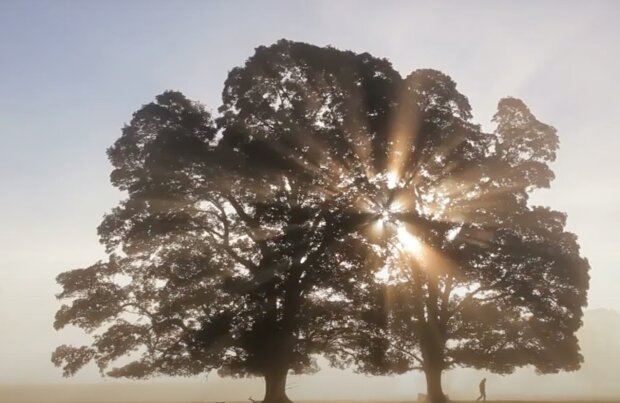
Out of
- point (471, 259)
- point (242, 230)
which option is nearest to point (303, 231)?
point (242, 230)

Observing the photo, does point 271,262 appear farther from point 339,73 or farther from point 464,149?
point 464,149

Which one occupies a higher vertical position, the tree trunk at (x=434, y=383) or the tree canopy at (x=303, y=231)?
the tree canopy at (x=303, y=231)

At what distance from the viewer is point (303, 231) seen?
24.8m

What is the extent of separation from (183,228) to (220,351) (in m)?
6.53

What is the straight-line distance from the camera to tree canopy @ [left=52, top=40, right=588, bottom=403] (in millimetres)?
24984

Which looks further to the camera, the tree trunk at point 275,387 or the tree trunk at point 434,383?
the tree trunk at point 434,383

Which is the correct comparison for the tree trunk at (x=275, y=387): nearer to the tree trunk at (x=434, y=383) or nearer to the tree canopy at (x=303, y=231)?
the tree canopy at (x=303, y=231)

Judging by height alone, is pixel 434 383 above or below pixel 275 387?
below

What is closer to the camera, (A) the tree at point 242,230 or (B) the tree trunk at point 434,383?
(A) the tree at point 242,230

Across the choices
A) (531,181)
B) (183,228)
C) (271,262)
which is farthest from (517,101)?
(183,228)

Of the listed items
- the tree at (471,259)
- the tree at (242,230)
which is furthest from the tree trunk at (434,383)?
→ the tree at (242,230)

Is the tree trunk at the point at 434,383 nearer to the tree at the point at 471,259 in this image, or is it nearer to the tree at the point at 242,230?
the tree at the point at 471,259

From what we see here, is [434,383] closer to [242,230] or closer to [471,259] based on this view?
[471,259]

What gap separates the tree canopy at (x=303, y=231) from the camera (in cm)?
2498
